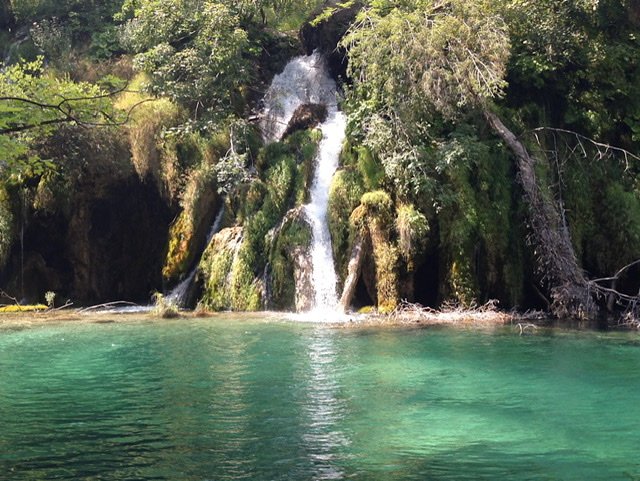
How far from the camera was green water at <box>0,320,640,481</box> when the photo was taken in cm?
752

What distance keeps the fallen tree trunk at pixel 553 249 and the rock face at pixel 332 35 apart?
841cm

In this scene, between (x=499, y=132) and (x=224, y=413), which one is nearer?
(x=224, y=413)

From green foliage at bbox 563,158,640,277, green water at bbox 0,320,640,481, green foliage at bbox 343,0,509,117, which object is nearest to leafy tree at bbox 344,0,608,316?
green foliage at bbox 343,0,509,117

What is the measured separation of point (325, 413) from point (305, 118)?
1605 centimetres

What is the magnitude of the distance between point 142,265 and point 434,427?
16.6 metres

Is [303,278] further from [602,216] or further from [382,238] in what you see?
[602,216]

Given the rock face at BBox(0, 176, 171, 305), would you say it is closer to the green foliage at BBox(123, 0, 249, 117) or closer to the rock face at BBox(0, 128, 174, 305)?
the rock face at BBox(0, 128, 174, 305)

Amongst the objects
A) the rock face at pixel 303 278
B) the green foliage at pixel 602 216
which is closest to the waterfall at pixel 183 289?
the rock face at pixel 303 278

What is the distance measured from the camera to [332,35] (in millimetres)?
26828

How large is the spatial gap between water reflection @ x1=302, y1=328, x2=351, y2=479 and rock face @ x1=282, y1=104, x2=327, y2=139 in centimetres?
1153

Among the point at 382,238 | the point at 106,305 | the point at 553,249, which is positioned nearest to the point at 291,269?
the point at 382,238

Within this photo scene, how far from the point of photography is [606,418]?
30.1 ft

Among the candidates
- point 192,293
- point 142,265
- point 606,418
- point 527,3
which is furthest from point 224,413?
point 527,3

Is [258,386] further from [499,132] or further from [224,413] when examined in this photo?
[499,132]
